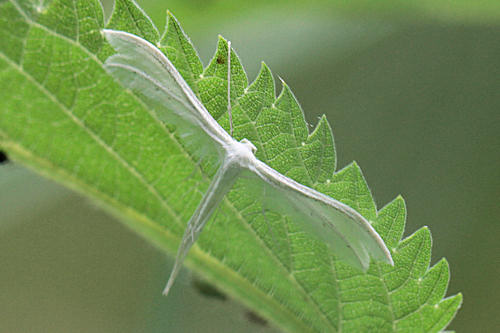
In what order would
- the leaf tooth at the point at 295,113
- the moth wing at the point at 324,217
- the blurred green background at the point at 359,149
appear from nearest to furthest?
the moth wing at the point at 324,217 < the leaf tooth at the point at 295,113 < the blurred green background at the point at 359,149

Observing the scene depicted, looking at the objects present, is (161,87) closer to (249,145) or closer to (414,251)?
(249,145)

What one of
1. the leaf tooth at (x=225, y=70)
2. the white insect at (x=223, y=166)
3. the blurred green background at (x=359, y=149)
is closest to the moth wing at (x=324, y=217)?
the white insect at (x=223, y=166)

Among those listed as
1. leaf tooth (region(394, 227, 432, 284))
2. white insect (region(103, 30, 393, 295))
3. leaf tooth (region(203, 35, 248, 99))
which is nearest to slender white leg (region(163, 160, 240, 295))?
white insect (region(103, 30, 393, 295))

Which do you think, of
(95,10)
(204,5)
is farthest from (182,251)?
(204,5)

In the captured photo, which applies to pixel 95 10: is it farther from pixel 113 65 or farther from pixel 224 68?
pixel 224 68

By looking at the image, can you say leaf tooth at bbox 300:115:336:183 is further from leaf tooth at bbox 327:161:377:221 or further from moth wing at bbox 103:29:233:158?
moth wing at bbox 103:29:233:158

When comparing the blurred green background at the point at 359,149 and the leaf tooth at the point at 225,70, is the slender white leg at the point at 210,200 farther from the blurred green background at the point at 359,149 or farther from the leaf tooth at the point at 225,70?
the blurred green background at the point at 359,149

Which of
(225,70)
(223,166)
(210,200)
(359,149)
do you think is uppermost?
(359,149)

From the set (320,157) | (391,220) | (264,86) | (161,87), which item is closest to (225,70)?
(264,86)
